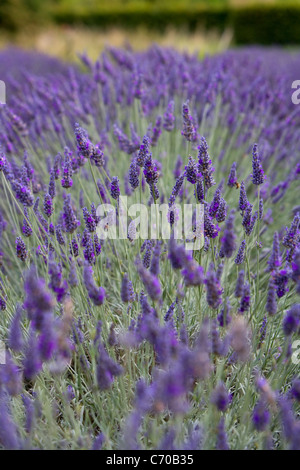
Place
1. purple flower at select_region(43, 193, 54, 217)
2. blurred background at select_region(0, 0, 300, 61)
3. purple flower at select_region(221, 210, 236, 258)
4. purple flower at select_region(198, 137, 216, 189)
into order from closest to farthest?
1. purple flower at select_region(221, 210, 236, 258)
2. purple flower at select_region(198, 137, 216, 189)
3. purple flower at select_region(43, 193, 54, 217)
4. blurred background at select_region(0, 0, 300, 61)

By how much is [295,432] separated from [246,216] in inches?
30.8

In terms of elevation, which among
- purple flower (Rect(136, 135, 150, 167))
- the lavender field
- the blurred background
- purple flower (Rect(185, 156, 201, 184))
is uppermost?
the blurred background

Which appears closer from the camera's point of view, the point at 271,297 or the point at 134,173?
the point at 271,297

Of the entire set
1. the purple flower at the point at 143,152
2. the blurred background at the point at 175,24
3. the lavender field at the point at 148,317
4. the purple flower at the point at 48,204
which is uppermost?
the blurred background at the point at 175,24

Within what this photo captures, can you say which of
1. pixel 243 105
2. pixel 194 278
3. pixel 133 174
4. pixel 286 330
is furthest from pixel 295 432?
pixel 243 105

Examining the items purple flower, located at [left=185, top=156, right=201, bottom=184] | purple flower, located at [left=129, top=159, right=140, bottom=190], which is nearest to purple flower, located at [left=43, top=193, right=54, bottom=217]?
purple flower, located at [left=129, top=159, right=140, bottom=190]

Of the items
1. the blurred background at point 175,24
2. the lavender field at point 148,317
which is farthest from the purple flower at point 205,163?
the blurred background at point 175,24

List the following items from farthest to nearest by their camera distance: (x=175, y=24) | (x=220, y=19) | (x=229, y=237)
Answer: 1. (x=175, y=24)
2. (x=220, y=19)
3. (x=229, y=237)

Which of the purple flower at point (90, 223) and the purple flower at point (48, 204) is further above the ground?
the purple flower at point (48, 204)

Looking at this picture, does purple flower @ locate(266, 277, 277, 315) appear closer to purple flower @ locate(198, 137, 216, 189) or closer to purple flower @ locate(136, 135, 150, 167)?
purple flower @ locate(198, 137, 216, 189)

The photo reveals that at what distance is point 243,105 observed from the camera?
332 centimetres

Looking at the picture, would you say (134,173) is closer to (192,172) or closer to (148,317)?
(192,172)

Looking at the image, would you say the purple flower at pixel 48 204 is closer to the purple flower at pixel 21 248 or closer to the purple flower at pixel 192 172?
the purple flower at pixel 21 248

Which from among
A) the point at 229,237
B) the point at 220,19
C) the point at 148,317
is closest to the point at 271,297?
the point at 229,237
